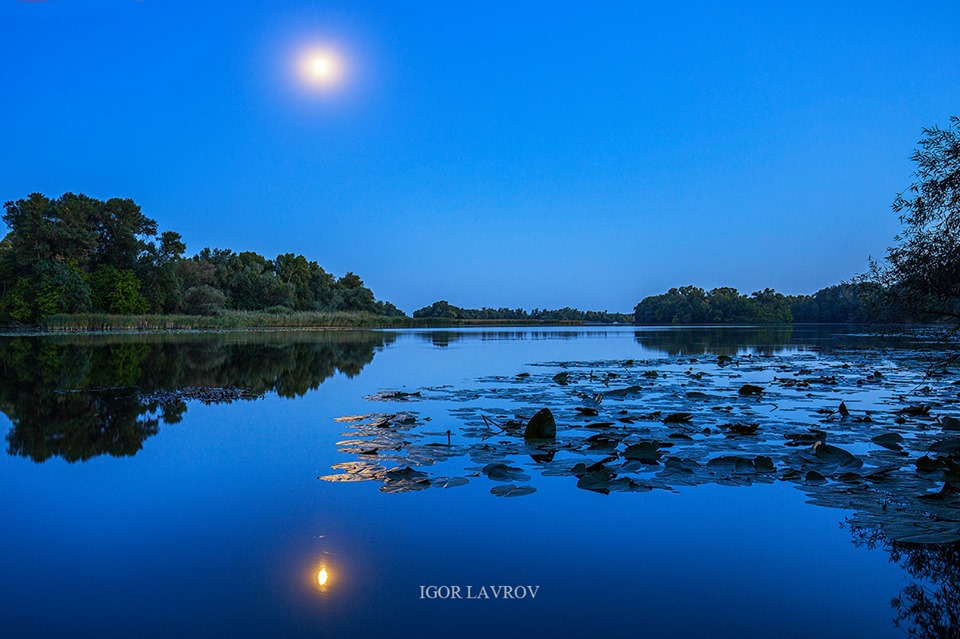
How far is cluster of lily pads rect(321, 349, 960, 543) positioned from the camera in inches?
224

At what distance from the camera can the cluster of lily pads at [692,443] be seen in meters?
5.69

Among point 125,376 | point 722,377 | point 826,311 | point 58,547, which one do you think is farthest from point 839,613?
point 826,311

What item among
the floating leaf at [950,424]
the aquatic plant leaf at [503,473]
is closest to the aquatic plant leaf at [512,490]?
the aquatic plant leaf at [503,473]

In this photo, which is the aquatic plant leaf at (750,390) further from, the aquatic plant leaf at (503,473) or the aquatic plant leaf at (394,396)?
the aquatic plant leaf at (503,473)

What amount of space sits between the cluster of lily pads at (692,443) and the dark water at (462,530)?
49mm

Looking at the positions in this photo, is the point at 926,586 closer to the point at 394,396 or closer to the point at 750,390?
the point at 750,390

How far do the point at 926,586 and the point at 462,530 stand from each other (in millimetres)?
3273

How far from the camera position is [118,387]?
1352 centimetres

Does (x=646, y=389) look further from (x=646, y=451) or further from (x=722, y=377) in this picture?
(x=646, y=451)

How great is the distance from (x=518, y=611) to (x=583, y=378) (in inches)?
534

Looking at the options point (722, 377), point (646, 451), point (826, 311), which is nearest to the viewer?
point (646, 451)

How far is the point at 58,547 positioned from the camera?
14.3 ft

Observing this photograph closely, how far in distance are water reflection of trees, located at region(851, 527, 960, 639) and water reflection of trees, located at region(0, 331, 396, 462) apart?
27.2 feet

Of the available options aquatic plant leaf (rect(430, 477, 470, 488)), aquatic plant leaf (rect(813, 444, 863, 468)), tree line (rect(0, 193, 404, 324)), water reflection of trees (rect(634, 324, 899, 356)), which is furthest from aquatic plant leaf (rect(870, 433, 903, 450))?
tree line (rect(0, 193, 404, 324))
